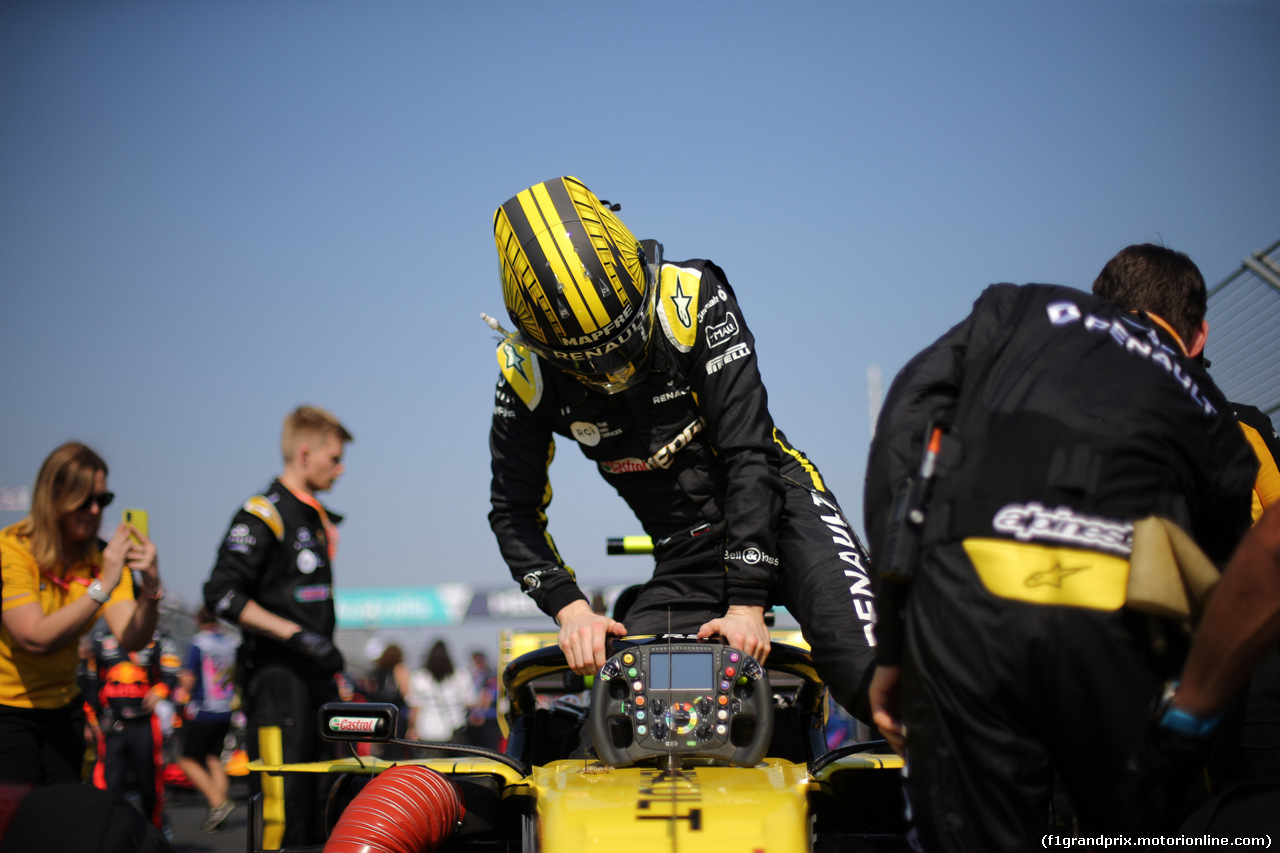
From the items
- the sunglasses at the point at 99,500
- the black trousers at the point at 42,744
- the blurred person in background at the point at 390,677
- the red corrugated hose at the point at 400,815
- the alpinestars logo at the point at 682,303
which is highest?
the alpinestars logo at the point at 682,303

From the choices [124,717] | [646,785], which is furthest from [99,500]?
[124,717]

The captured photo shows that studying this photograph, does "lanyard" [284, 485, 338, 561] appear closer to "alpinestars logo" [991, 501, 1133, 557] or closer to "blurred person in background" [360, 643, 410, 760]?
"alpinestars logo" [991, 501, 1133, 557]

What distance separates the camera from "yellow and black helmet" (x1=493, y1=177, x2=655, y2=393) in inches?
132

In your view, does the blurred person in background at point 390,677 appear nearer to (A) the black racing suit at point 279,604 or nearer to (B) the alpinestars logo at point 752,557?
(A) the black racing suit at point 279,604

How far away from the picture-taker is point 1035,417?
5.93 feet

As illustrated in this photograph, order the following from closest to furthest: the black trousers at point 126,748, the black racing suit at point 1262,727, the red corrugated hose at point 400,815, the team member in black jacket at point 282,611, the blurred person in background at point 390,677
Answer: the red corrugated hose at point 400,815 < the black racing suit at point 1262,727 < the team member in black jacket at point 282,611 < the black trousers at point 126,748 < the blurred person in background at point 390,677

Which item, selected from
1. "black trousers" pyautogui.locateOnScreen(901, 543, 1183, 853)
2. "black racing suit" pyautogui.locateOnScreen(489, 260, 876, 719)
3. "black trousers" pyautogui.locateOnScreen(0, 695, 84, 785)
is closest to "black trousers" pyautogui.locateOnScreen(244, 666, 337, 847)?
"black trousers" pyautogui.locateOnScreen(0, 695, 84, 785)

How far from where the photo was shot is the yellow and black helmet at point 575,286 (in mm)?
3346

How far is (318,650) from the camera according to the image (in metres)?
4.94

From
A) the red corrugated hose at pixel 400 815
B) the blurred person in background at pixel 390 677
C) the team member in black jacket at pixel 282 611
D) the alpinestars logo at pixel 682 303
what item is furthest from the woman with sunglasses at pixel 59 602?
the blurred person in background at pixel 390 677

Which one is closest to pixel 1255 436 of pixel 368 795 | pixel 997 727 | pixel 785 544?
pixel 785 544

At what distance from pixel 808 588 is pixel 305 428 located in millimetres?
3413

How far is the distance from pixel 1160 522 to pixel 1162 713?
1.09ft

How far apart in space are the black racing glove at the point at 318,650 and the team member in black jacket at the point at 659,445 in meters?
1.60
